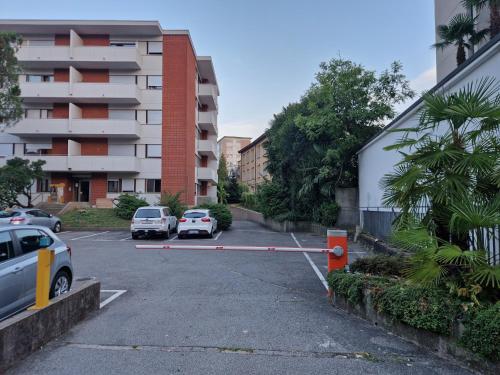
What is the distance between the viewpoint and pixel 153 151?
31359mm

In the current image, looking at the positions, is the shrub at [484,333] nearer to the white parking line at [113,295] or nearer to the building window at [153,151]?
the white parking line at [113,295]

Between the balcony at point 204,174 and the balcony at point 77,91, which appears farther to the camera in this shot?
the balcony at point 204,174

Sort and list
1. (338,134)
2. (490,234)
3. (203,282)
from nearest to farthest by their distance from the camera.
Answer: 1. (490,234)
2. (203,282)
3. (338,134)

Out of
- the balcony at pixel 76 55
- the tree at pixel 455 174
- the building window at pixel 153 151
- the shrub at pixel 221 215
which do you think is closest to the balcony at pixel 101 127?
the building window at pixel 153 151

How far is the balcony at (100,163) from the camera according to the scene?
2911 cm

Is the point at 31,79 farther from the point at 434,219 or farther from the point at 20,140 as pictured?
the point at 434,219

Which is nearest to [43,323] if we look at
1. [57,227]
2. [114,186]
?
[57,227]

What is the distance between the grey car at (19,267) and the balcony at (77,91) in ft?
86.3

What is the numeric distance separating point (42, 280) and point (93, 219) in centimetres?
2157

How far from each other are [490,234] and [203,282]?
5691mm

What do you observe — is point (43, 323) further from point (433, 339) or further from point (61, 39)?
point (61, 39)

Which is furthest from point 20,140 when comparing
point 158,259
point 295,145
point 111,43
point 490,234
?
point 490,234

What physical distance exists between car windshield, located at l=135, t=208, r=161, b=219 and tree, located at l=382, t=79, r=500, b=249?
561 inches

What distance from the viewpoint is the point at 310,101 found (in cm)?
2161
